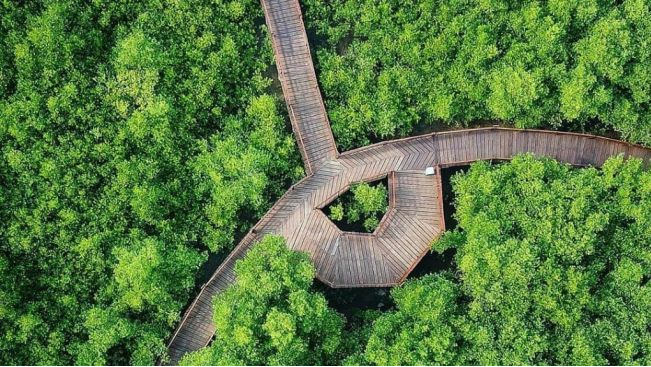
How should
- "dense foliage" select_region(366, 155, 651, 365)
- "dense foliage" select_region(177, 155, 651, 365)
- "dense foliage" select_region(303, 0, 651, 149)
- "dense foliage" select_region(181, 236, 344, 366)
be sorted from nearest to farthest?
"dense foliage" select_region(181, 236, 344, 366)
"dense foliage" select_region(177, 155, 651, 365)
"dense foliage" select_region(366, 155, 651, 365)
"dense foliage" select_region(303, 0, 651, 149)

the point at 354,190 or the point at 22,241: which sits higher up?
the point at 22,241

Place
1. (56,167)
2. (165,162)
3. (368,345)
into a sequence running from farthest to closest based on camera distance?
(165,162) → (56,167) → (368,345)

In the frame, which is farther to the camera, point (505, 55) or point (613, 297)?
point (505, 55)

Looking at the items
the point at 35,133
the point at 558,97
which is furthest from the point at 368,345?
the point at 35,133

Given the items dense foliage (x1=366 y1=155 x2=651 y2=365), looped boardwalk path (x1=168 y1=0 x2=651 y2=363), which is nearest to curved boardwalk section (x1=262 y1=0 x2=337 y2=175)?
looped boardwalk path (x1=168 y1=0 x2=651 y2=363)

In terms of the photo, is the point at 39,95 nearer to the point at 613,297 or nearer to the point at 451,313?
the point at 451,313

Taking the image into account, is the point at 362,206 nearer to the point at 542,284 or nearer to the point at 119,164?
the point at 542,284

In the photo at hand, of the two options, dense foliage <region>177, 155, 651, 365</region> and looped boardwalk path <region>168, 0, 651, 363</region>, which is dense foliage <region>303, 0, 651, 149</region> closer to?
looped boardwalk path <region>168, 0, 651, 363</region>
